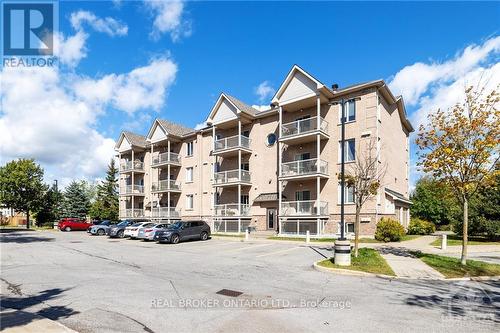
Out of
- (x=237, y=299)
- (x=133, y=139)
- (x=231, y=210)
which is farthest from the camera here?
(x=133, y=139)

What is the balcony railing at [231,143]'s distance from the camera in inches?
1210

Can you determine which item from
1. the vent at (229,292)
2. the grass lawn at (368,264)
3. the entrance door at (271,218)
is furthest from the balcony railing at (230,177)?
the vent at (229,292)

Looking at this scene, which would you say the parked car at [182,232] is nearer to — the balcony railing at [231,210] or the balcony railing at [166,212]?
the balcony railing at [231,210]

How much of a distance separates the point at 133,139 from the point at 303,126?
27.0 metres

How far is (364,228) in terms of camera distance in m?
23.0

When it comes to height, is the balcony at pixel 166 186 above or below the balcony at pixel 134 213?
above

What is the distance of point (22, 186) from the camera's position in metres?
42.2

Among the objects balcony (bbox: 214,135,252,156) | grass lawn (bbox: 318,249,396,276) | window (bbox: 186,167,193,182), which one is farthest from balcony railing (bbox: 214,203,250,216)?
grass lawn (bbox: 318,249,396,276)

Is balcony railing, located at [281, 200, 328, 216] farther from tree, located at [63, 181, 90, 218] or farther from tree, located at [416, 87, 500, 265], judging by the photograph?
tree, located at [63, 181, 90, 218]

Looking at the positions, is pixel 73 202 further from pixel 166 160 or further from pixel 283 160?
pixel 283 160

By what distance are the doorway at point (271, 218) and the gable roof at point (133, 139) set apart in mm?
21777

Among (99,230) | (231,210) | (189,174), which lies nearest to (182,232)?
(231,210)

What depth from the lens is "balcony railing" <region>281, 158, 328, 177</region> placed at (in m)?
25.0

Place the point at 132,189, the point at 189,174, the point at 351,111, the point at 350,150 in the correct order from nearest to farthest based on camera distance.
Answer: the point at 350,150 → the point at 351,111 → the point at 189,174 → the point at 132,189
